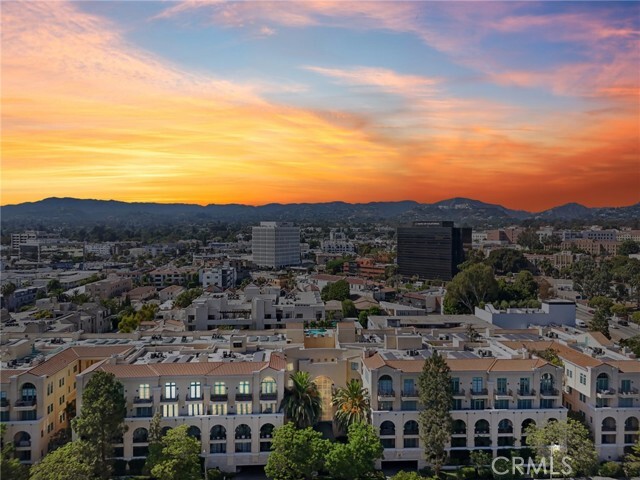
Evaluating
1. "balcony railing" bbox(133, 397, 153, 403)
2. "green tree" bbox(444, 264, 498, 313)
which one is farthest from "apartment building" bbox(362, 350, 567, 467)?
"green tree" bbox(444, 264, 498, 313)

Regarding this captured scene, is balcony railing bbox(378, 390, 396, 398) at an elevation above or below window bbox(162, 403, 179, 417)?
above

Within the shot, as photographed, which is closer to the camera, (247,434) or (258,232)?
(247,434)

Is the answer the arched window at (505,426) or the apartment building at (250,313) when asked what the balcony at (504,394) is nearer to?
the arched window at (505,426)

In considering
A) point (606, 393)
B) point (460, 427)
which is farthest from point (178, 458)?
point (606, 393)

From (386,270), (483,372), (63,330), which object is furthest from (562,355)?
(386,270)

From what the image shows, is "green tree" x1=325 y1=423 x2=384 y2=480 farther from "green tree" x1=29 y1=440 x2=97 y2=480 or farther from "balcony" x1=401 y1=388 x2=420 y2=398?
"green tree" x1=29 y1=440 x2=97 y2=480

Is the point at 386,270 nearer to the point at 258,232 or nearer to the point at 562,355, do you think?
the point at 258,232

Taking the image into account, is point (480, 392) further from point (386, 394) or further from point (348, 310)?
point (348, 310)
